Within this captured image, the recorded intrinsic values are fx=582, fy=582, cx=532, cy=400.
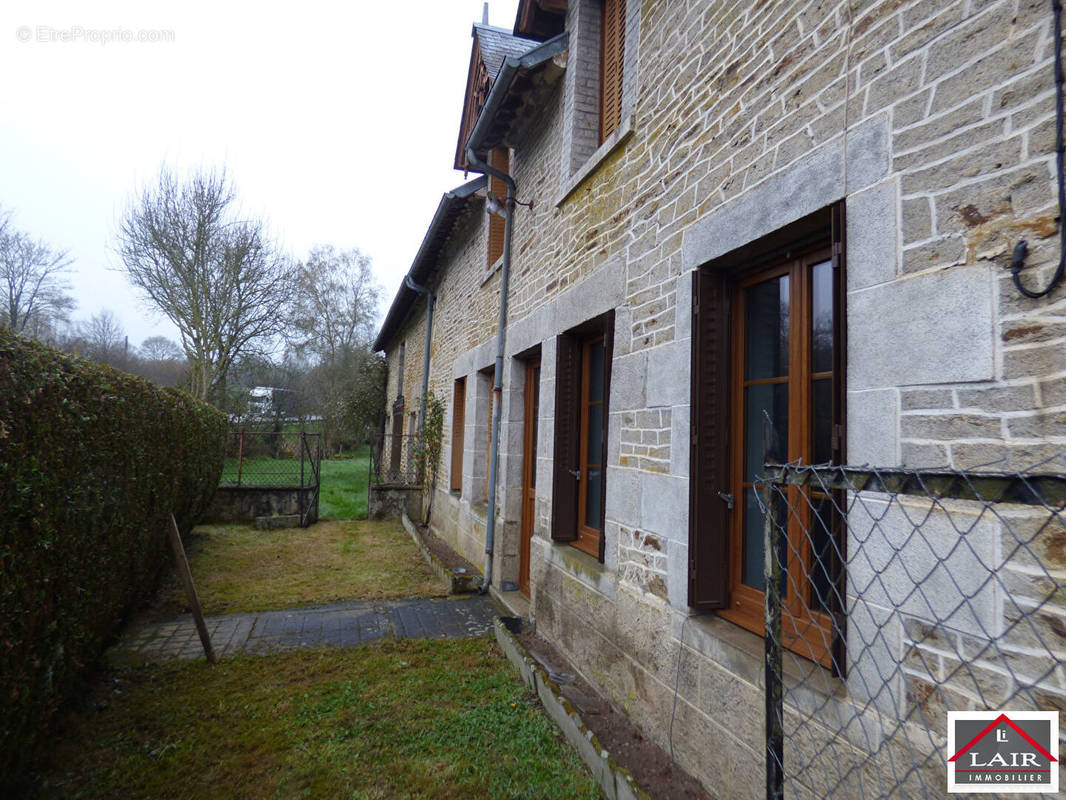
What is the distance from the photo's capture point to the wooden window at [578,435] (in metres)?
4.54

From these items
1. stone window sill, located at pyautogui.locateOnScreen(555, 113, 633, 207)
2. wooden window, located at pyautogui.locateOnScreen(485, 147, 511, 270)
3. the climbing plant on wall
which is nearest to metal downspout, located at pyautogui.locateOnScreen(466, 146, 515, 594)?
wooden window, located at pyautogui.locateOnScreen(485, 147, 511, 270)

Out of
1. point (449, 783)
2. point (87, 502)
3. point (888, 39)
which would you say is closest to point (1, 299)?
point (87, 502)

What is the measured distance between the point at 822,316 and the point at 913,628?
1.24 m

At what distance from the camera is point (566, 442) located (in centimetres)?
472

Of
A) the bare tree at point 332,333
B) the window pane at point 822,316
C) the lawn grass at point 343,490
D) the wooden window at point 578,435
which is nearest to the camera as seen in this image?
the window pane at point 822,316

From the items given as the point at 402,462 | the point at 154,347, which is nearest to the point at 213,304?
the point at 402,462

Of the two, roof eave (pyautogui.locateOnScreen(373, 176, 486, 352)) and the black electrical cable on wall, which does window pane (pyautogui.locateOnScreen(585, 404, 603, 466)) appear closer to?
the black electrical cable on wall

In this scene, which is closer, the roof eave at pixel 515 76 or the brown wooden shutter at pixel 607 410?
the brown wooden shutter at pixel 607 410

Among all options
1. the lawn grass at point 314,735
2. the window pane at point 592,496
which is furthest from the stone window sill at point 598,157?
the lawn grass at point 314,735

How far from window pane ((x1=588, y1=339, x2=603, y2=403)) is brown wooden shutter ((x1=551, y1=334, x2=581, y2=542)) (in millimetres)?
122

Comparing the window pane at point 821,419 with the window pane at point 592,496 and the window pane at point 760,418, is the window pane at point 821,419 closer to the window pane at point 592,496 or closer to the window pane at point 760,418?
the window pane at point 760,418

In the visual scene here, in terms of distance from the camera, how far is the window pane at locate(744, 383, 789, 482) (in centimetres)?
262

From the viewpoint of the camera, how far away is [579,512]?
4660 millimetres

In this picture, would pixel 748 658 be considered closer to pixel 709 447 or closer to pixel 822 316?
pixel 709 447
